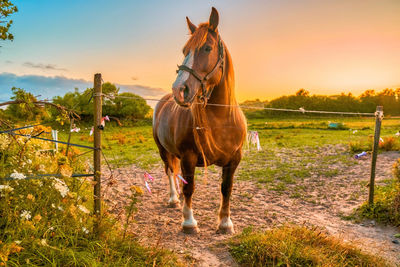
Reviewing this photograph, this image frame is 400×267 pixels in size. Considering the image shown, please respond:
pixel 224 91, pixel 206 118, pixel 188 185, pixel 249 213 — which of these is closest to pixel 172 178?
pixel 188 185

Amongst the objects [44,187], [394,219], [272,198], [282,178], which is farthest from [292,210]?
[44,187]

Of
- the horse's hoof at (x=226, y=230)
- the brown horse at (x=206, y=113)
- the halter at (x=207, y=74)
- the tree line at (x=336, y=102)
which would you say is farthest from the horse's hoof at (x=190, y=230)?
the tree line at (x=336, y=102)

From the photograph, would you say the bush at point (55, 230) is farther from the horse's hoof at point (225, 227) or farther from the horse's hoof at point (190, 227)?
the horse's hoof at point (225, 227)

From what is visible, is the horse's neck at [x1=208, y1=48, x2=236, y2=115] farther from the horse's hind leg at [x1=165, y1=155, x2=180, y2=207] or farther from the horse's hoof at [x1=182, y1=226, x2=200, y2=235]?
the horse's hind leg at [x1=165, y1=155, x2=180, y2=207]

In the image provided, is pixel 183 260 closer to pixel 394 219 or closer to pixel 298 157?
pixel 394 219

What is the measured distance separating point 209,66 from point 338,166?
7317 millimetres

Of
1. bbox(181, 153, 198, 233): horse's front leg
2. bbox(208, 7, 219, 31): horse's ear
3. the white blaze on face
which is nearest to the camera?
the white blaze on face

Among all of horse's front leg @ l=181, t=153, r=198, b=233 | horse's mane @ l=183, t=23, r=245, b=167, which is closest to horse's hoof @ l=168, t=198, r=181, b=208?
horse's front leg @ l=181, t=153, r=198, b=233

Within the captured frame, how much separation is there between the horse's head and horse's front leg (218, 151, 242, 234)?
4.23 feet

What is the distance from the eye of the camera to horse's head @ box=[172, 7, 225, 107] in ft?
9.22

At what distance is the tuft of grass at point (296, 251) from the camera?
113 inches

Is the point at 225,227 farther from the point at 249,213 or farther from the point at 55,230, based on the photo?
the point at 55,230

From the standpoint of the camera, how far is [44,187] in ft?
8.46

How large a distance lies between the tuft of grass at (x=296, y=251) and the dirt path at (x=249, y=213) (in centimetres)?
19
